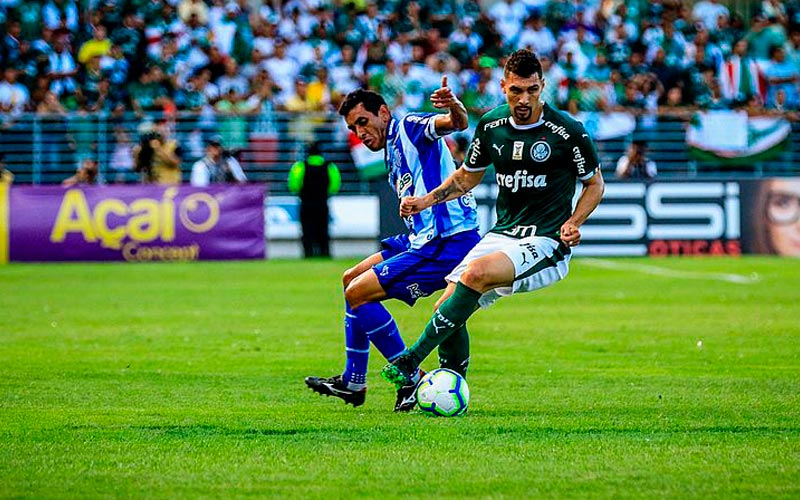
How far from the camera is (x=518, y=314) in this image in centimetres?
1605

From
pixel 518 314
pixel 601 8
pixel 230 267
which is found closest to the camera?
pixel 518 314

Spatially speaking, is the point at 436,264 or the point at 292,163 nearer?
the point at 436,264

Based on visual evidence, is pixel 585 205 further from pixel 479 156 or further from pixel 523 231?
pixel 479 156

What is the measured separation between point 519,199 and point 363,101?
122 cm

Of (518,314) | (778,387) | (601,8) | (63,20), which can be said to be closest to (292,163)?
(63,20)

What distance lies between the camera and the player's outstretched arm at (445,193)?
8.54 m

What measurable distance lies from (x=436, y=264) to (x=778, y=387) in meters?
2.65

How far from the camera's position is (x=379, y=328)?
29.1 feet

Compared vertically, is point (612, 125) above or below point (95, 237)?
above

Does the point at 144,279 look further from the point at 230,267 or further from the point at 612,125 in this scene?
the point at 612,125

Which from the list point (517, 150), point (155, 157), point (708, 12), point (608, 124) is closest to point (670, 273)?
point (608, 124)

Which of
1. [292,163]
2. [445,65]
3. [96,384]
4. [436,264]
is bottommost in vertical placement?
[96,384]

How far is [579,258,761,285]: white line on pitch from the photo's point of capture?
20438 millimetres

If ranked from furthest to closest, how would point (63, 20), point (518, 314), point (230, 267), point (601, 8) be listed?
point (601, 8) → point (63, 20) → point (230, 267) → point (518, 314)
